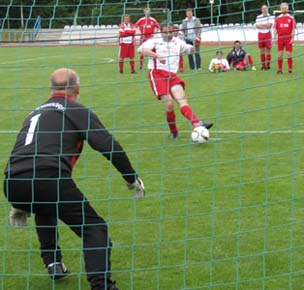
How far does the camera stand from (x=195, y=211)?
6.67 metres

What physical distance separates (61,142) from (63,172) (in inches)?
7.6

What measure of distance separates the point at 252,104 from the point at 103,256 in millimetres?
9451

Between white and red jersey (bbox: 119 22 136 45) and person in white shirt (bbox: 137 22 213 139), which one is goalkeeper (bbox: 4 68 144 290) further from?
person in white shirt (bbox: 137 22 213 139)

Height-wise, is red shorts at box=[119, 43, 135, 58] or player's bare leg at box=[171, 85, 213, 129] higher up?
red shorts at box=[119, 43, 135, 58]

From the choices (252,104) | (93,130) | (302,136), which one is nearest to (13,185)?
(93,130)

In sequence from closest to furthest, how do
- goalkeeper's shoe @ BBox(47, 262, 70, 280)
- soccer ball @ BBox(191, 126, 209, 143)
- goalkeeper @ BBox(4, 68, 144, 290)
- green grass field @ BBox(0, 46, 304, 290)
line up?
1. goalkeeper @ BBox(4, 68, 144, 290)
2. goalkeeper's shoe @ BBox(47, 262, 70, 280)
3. green grass field @ BBox(0, 46, 304, 290)
4. soccer ball @ BBox(191, 126, 209, 143)

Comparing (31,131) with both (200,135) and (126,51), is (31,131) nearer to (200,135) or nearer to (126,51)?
(200,135)

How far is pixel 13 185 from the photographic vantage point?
4.57 metres

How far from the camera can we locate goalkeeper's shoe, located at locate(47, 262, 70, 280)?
5031 mm

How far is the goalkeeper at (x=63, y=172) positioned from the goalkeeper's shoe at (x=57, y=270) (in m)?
0.48

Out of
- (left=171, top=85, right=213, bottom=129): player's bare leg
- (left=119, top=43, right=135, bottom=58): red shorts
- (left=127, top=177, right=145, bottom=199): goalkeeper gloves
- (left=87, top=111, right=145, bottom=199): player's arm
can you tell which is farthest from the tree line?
(left=119, top=43, right=135, bottom=58): red shorts

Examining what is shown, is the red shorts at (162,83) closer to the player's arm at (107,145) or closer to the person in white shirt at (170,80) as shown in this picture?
the person in white shirt at (170,80)

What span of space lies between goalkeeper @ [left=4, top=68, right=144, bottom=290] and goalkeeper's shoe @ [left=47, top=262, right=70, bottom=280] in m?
0.48

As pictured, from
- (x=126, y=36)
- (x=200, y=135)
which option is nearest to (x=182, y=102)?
(x=200, y=135)
